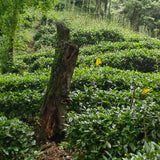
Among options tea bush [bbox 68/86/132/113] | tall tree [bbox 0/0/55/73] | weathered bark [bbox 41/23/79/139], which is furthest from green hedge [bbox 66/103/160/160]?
tall tree [bbox 0/0/55/73]

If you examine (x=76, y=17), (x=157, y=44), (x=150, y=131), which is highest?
(x=76, y=17)

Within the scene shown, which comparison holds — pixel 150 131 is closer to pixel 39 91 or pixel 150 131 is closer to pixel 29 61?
pixel 39 91

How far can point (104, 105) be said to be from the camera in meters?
4.31

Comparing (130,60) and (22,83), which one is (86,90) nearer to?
(22,83)

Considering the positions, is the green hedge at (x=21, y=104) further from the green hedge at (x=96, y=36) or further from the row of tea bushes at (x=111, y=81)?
the green hedge at (x=96, y=36)

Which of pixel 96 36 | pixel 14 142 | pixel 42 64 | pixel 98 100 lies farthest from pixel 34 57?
pixel 14 142

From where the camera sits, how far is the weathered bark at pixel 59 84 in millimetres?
3586

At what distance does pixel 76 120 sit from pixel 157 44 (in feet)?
28.5

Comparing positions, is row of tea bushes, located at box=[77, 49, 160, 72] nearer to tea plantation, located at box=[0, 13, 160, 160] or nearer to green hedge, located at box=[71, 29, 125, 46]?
tea plantation, located at box=[0, 13, 160, 160]

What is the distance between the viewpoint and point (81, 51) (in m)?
9.56

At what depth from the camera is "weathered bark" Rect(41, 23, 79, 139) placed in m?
3.59

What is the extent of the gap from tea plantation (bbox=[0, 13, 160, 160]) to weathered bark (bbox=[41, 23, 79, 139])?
28 centimetres

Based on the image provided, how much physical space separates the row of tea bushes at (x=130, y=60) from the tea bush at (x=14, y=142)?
15.5 feet

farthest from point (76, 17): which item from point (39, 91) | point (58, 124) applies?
point (58, 124)
